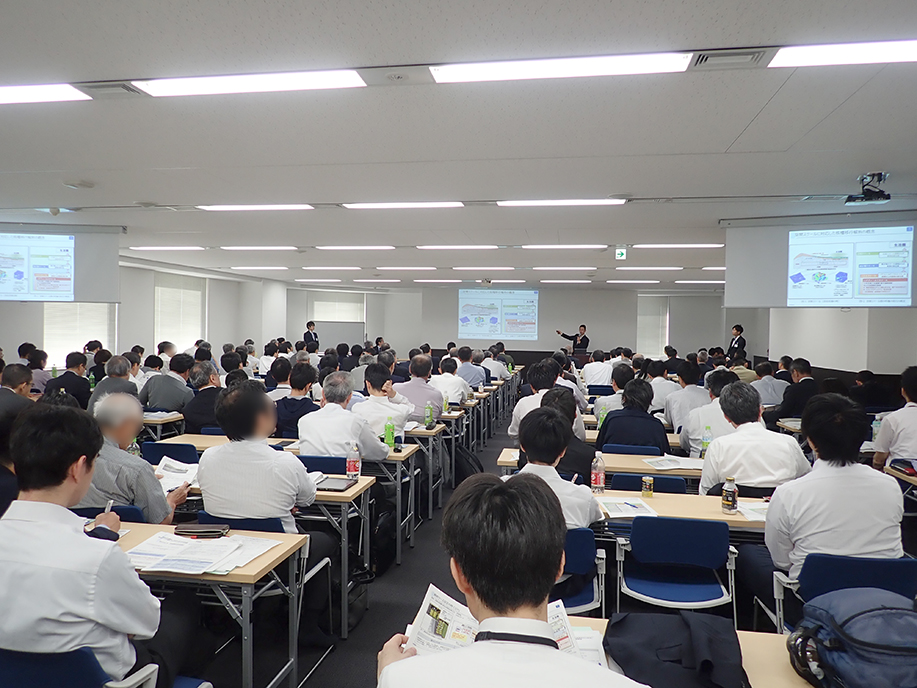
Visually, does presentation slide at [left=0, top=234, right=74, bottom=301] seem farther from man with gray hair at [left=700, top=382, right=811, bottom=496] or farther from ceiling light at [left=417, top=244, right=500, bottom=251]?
man with gray hair at [left=700, top=382, right=811, bottom=496]

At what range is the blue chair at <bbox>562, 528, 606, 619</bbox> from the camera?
8.68 feet

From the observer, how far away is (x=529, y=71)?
2867mm

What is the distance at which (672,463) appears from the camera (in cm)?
429

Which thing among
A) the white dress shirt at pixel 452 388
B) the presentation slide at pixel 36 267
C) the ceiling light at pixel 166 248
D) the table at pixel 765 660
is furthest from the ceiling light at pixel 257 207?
the table at pixel 765 660

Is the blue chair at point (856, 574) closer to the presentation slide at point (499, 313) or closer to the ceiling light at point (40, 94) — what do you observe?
the ceiling light at point (40, 94)

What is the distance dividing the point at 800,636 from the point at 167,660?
6.62 feet

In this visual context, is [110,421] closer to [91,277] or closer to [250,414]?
[250,414]

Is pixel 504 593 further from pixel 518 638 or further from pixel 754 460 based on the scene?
pixel 754 460

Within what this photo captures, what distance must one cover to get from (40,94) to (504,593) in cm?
366

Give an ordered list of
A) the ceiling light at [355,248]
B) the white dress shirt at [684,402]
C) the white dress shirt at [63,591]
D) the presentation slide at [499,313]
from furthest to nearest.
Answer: the presentation slide at [499,313], the ceiling light at [355,248], the white dress shirt at [684,402], the white dress shirt at [63,591]

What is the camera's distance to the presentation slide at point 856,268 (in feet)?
18.3

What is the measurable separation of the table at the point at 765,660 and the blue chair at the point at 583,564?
2.22 feet

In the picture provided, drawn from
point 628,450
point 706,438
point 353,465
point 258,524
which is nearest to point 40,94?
point 258,524

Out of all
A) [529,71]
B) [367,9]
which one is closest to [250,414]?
[367,9]
